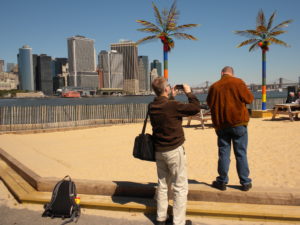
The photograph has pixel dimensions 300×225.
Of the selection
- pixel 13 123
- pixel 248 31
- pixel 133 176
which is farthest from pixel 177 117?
pixel 248 31

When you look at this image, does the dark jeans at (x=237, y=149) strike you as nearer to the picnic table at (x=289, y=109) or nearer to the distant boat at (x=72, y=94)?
the picnic table at (x=289, y=109)

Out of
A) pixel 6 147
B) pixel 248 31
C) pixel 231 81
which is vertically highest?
pixel 248 31

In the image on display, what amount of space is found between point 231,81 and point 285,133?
773 centimetres

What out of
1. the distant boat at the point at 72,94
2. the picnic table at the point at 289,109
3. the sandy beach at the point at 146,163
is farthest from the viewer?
the distant boat at the point at 72,94

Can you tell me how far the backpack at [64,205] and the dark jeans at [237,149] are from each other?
2147mm

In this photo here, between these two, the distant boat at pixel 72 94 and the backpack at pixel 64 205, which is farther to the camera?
the distant boat at pixel 72 94

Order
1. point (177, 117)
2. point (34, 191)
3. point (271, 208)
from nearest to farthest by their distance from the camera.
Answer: point (177, 117) < point (271, 208) < point (34, 191)

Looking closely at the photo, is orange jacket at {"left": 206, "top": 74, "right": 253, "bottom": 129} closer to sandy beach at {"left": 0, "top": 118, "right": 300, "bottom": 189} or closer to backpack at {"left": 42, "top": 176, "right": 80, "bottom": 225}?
sandy beach at {"left": 0, "top": 118, "right": 300, "bottom": 189}

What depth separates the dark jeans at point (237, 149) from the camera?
421cm

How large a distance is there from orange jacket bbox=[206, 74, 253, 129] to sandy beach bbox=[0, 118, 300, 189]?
166cm

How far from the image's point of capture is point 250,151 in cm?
820

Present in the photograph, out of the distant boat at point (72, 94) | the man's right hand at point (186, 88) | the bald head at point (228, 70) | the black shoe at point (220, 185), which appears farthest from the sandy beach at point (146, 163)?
the distant boat at point (72, 94)

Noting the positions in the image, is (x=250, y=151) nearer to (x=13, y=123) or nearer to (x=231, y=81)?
(x=231, y=81)

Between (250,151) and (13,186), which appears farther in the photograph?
(250,151)
